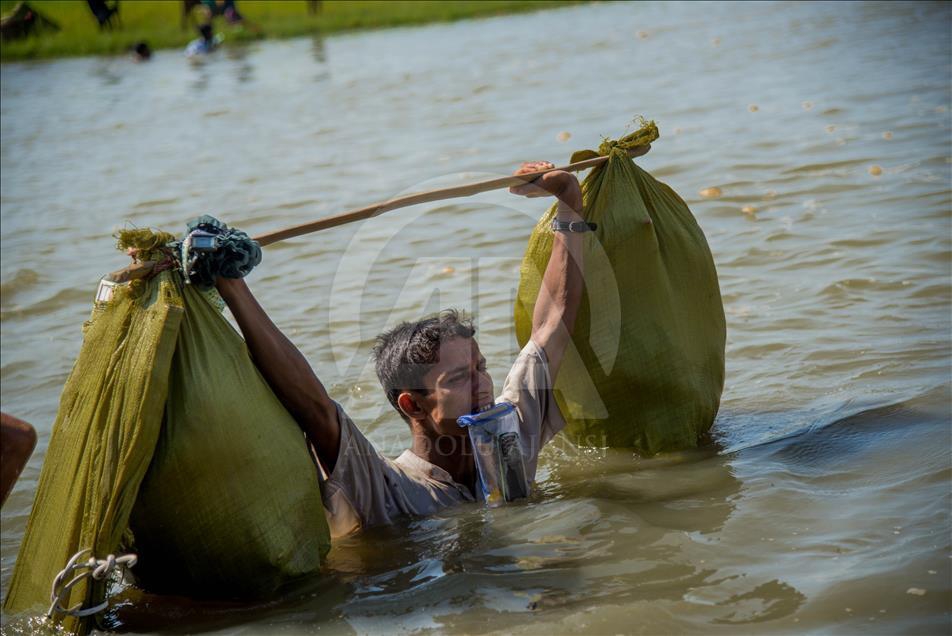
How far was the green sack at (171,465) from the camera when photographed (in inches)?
111

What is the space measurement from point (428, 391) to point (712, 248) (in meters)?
3.29

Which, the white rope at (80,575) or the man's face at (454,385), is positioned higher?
the man's face at (454,385)

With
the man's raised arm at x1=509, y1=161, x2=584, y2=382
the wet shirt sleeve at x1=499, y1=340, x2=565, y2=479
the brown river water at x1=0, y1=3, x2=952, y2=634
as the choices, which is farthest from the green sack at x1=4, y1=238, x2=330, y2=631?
the man's raised arm at x1=509, y1=161, x2=584, y2=382

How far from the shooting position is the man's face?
3.33 meters

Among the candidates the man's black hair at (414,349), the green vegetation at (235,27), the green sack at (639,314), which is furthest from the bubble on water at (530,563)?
the green vegetation at (235,27)

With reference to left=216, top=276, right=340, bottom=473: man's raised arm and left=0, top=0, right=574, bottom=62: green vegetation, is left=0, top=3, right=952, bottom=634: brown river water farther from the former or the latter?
left=0, top=0, right=574, bottom=62: green vegetation

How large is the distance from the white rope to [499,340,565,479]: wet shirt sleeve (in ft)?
4.26

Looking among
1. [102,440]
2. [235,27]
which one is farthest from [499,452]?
[235,27]

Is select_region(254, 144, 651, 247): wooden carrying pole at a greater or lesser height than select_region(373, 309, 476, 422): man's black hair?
greater

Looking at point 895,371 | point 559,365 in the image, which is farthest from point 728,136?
point 559,365

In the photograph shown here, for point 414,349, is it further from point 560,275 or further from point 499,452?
point 560,275

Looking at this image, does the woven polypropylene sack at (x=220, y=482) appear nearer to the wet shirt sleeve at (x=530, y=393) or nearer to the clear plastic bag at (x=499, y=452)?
the clear plastic bag at (x=499, y=452)

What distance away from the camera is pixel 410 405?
338 centimetres

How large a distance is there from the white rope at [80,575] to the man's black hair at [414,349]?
985 millimetres
